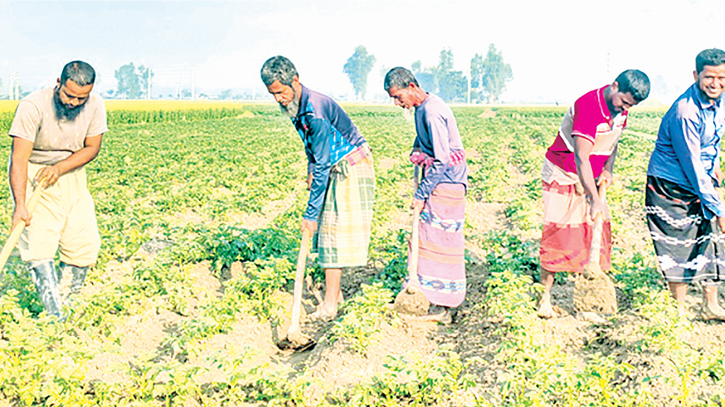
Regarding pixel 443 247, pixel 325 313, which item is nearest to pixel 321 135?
pixel 443 247

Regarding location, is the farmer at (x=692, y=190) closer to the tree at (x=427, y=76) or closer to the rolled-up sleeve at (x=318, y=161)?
the rolled-up sleeve at (x=318, y=161)

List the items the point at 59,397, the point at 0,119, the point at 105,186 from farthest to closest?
the point at 0,119 → the point at 105,186 → the point at 59,397

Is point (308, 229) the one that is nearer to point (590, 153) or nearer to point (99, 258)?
point (590, 153)

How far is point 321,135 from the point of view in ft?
14.3

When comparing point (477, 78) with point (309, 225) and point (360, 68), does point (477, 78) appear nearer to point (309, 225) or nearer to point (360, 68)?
point (360, 68)

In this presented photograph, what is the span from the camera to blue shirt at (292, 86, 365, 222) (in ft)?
14.2

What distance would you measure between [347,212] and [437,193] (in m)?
0.68

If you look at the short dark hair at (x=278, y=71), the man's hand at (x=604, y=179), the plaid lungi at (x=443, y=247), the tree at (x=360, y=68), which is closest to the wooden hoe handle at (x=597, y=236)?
the man's hand at (x=604, y=179)

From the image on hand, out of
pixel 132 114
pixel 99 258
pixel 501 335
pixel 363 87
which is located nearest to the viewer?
pixel 501 335

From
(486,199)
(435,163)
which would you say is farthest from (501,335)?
(486,199)

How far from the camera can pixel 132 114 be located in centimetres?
3925

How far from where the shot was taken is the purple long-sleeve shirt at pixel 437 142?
173 inches

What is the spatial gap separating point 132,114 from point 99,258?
3556 cm

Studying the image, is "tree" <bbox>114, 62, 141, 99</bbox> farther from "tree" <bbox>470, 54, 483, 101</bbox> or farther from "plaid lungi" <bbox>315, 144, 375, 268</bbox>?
"plaid lungi" <bbox>315, 144, 375, 268</bbox>
